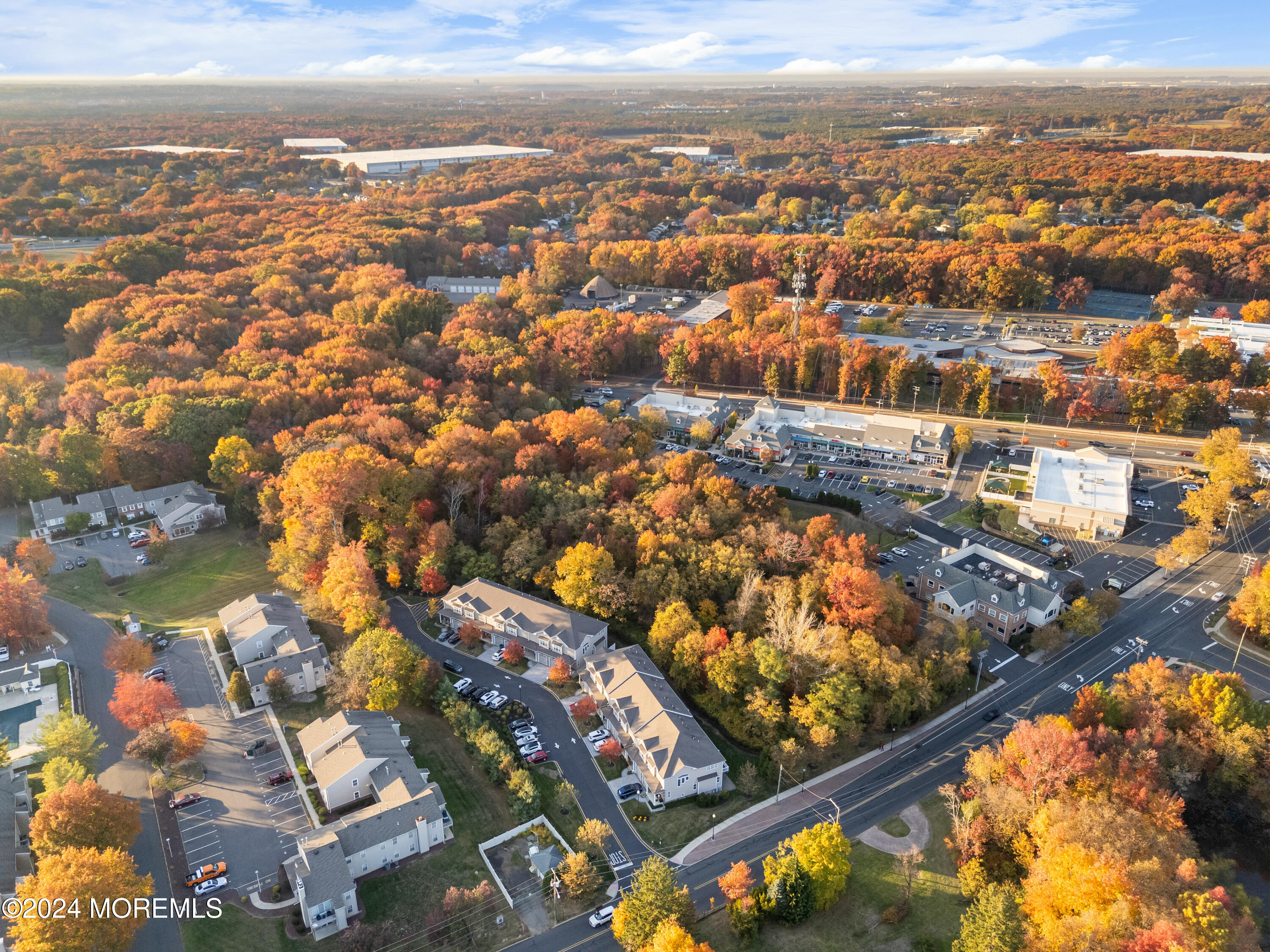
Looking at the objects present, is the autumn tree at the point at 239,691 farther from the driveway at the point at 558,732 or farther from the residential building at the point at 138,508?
the residential building at the point at 138,508

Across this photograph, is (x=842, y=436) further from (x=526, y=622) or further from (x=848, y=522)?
(x=526, y=622)

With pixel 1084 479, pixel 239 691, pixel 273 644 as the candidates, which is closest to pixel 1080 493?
pixel 1084 479

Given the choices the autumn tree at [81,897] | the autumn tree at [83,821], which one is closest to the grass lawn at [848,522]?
the autumn tree at [83,821]

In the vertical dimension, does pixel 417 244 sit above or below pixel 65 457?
above

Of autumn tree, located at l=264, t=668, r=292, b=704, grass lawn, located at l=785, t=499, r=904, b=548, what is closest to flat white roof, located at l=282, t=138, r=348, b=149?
grass lawn, located at l=785, t=499, r=904, b=548

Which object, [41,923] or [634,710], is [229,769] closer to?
[41,923]

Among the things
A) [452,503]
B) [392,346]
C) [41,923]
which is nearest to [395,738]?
[41,923]
